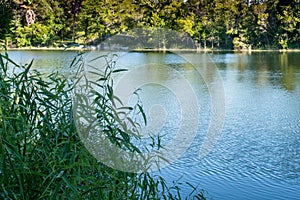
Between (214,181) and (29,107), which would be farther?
(214,181)

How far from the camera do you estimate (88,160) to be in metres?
1.74

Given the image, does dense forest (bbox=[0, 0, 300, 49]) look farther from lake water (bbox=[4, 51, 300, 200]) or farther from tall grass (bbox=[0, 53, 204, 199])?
tall grass (bbox=[0, 53, 204, 199])

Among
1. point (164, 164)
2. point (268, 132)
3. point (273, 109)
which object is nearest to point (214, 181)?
point (164, 164)

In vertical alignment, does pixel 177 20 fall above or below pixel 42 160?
above

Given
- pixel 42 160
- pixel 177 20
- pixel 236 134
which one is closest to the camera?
pixel 42 160

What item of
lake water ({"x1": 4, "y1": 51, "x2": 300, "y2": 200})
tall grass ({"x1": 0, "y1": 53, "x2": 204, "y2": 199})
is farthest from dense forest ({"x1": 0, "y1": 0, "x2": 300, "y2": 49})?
tall grass ({"x1": 0, "y1": 53, "x2": 204, "y2": 199})

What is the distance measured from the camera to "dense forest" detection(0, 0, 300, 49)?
963 inches

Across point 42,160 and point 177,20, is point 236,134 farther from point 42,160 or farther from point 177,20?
point 177,20

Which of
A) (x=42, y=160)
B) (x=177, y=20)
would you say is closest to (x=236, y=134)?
(x=42, y=160)

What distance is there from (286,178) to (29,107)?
251 centimetres

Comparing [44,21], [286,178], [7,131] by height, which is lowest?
[286,178]

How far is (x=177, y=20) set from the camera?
1020 inches

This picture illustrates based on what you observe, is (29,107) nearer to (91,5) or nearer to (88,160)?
(88,160)

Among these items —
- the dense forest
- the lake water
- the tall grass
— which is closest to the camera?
the tall grass
